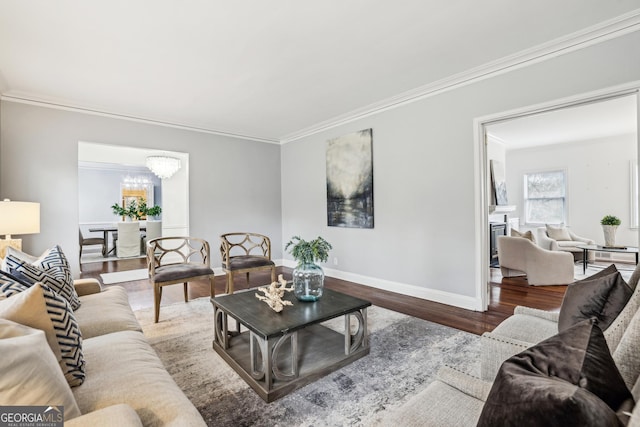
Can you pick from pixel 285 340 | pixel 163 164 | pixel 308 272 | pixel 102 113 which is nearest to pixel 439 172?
pixel 308 272

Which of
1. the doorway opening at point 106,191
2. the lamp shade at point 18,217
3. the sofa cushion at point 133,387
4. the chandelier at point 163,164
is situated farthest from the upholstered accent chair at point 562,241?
the doorway opening at point 106,191

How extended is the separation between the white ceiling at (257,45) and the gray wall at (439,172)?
0.29 meters

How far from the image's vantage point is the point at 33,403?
0.82m

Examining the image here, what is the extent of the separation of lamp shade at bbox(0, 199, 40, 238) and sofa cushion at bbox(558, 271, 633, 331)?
14.3 feet

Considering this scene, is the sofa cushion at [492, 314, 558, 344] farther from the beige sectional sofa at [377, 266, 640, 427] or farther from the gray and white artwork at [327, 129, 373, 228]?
the gray and white artwork at [327, 129, 373, 228]

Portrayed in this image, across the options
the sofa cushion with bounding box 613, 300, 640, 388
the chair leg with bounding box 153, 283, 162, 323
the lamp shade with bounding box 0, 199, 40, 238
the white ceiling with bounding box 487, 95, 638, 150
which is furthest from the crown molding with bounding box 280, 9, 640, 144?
the lamp shade with bounding box 0, 199, 40, 238

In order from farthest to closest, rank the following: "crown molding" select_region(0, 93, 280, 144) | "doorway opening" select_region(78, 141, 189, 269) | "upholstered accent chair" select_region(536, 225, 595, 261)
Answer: "doorway opening" select_region(78, 141, 189, 269)
"upholstered accent chair" select_region(536, 225, 595, 261)
"crown molding" select_region(0, 93, 280, 144)

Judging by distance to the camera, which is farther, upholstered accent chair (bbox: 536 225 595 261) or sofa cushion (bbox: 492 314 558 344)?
upholstered accent chair (bbox: 536 225 595 261)

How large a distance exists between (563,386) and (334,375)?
5.52 ft

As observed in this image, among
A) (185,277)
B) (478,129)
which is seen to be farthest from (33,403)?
(478,129)

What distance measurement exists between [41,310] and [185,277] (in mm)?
2249

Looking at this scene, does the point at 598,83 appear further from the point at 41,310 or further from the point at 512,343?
the point at 41,310

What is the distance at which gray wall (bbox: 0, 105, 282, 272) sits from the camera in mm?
3824

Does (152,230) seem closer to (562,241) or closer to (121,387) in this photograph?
(121,387)
